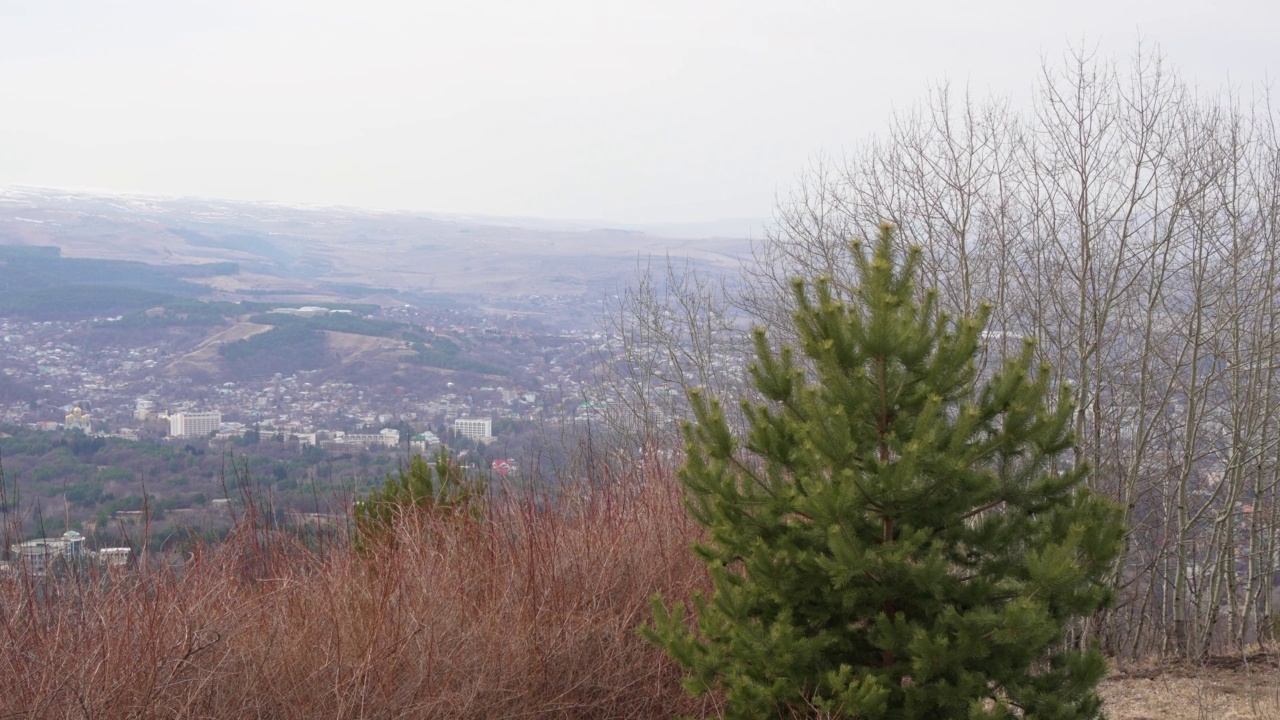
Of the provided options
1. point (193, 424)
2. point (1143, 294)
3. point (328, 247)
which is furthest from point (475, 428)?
point (328, 247)

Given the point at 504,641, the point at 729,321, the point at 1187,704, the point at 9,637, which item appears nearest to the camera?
the point at 9,637

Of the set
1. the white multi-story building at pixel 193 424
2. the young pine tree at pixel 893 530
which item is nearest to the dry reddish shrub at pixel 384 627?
the young pine tree at pixel 893 530

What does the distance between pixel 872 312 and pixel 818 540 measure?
33.6 inches

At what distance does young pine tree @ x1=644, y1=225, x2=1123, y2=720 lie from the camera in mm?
3576

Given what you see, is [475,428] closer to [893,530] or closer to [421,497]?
[421,497]

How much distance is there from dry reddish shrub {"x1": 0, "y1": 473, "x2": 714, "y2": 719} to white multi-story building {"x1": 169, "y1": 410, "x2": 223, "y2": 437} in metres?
33.6

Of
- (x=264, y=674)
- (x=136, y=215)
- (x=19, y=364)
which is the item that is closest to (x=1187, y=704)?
A: (x=264, y=674)

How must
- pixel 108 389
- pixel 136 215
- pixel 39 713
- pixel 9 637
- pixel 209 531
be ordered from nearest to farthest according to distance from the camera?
pixel 39 713 → pixel 9 637 → pixel 209 531 → pixel 108 389 → pixel 136 215

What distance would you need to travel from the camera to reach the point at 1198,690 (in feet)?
23.2

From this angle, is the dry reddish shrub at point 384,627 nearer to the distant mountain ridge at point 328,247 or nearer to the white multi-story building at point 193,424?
the white multi-story building at point 193,424

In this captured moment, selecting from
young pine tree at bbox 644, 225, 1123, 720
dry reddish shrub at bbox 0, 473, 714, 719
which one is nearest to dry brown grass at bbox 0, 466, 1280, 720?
dry reddish shrub at bbox 0, 473, 714, 719

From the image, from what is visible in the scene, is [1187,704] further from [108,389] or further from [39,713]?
[108,389]

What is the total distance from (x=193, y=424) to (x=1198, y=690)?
122 ft

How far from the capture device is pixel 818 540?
3.77 meters
